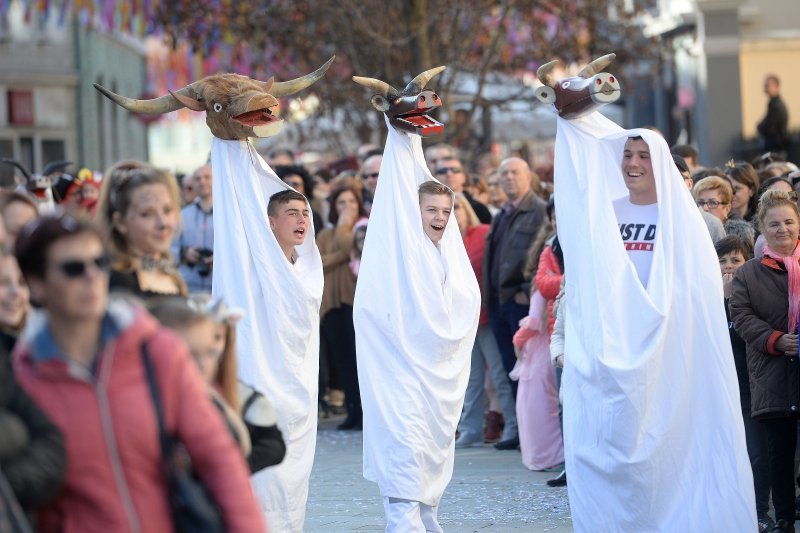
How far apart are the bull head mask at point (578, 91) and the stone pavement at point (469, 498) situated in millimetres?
2480

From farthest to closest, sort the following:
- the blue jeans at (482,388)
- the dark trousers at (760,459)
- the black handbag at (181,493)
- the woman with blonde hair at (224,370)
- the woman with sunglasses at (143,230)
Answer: the blue jeans at (482,388)
the dark trousers at (760,459)
the woman with sunglasses at (143,230)
the woman with blonde hair at (224,370)
the black handbag at (181,493)

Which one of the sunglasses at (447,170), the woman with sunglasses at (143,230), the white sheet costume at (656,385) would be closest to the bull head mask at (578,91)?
the white sheet costume at (656,385)

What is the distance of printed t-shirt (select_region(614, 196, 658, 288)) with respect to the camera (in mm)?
7730

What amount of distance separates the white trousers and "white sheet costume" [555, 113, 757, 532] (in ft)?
3.37

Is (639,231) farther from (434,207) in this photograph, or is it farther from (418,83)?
(418,83)

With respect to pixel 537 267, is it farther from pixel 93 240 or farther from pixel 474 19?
pixel 474 19

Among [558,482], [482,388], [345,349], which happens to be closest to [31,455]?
[558,482]

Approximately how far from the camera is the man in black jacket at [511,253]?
1243cm

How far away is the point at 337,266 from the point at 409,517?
570 cm

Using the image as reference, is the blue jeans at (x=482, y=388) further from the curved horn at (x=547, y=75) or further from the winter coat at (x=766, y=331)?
the curved horn at (x=547, y=75)

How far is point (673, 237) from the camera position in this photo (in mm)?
7590

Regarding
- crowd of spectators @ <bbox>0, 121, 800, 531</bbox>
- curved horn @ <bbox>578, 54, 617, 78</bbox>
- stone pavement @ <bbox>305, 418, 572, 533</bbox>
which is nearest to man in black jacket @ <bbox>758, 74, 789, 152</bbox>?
stone pavement @ <bbox>305, 418, 572, 533</bbox>

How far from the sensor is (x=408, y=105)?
8.89 metres

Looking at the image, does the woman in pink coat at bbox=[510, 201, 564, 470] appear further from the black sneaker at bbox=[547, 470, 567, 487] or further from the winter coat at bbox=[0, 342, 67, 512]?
the winter coat at bbox=[0, 342, 67, 512]
